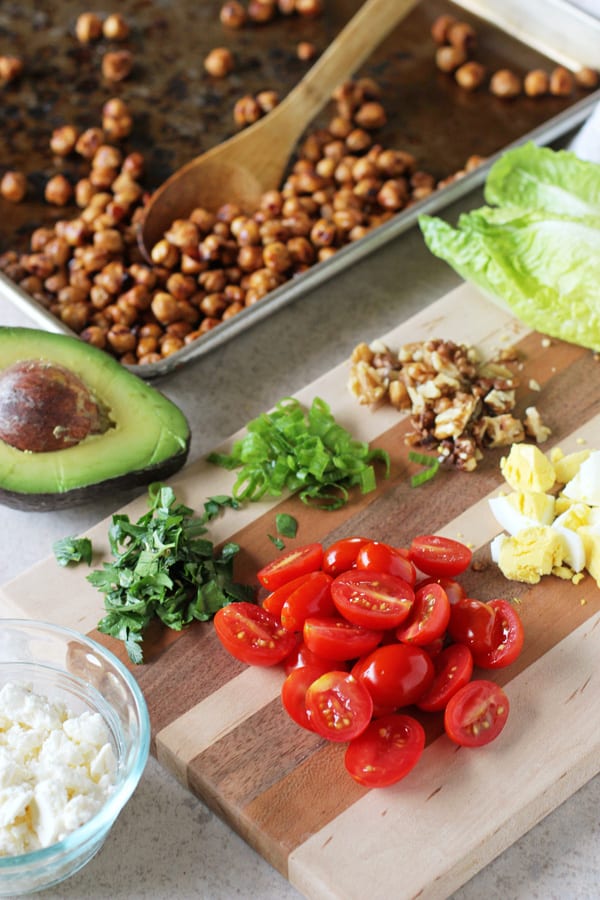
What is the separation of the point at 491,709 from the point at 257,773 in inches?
16.7

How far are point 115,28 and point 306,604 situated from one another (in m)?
2.17

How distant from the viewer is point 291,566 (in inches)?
84.0

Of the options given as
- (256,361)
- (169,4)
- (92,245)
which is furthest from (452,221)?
(169,4)

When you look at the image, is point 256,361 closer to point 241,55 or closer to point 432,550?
point 432,550

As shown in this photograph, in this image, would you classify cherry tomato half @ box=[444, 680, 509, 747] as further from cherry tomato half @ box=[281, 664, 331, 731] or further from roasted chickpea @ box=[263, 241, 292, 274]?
roasted chickpea @ box=[263, 241, 292, 274]

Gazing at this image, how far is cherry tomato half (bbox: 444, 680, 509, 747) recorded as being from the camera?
1927 millimetres

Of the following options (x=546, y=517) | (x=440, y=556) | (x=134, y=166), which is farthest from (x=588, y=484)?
(x=134, y=166)

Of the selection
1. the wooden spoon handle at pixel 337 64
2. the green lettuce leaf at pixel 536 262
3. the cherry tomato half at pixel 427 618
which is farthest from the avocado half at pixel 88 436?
the wooden spoon handle at pixel 337 64

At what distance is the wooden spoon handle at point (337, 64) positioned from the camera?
122 inches

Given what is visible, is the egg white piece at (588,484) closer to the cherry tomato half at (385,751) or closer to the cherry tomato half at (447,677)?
the cherry tomato half at (447,677)

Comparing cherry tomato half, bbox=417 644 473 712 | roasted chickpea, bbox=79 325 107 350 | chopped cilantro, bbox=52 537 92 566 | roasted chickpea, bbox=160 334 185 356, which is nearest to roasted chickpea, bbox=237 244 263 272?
roasted chickpea, bbox=160 334 185 356

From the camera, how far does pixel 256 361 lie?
2.84 meters

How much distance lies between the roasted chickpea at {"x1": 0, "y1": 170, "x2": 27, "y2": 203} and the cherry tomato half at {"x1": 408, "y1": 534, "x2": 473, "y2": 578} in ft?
5.29

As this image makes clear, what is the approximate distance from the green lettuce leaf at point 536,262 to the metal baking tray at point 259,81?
0.24 m
